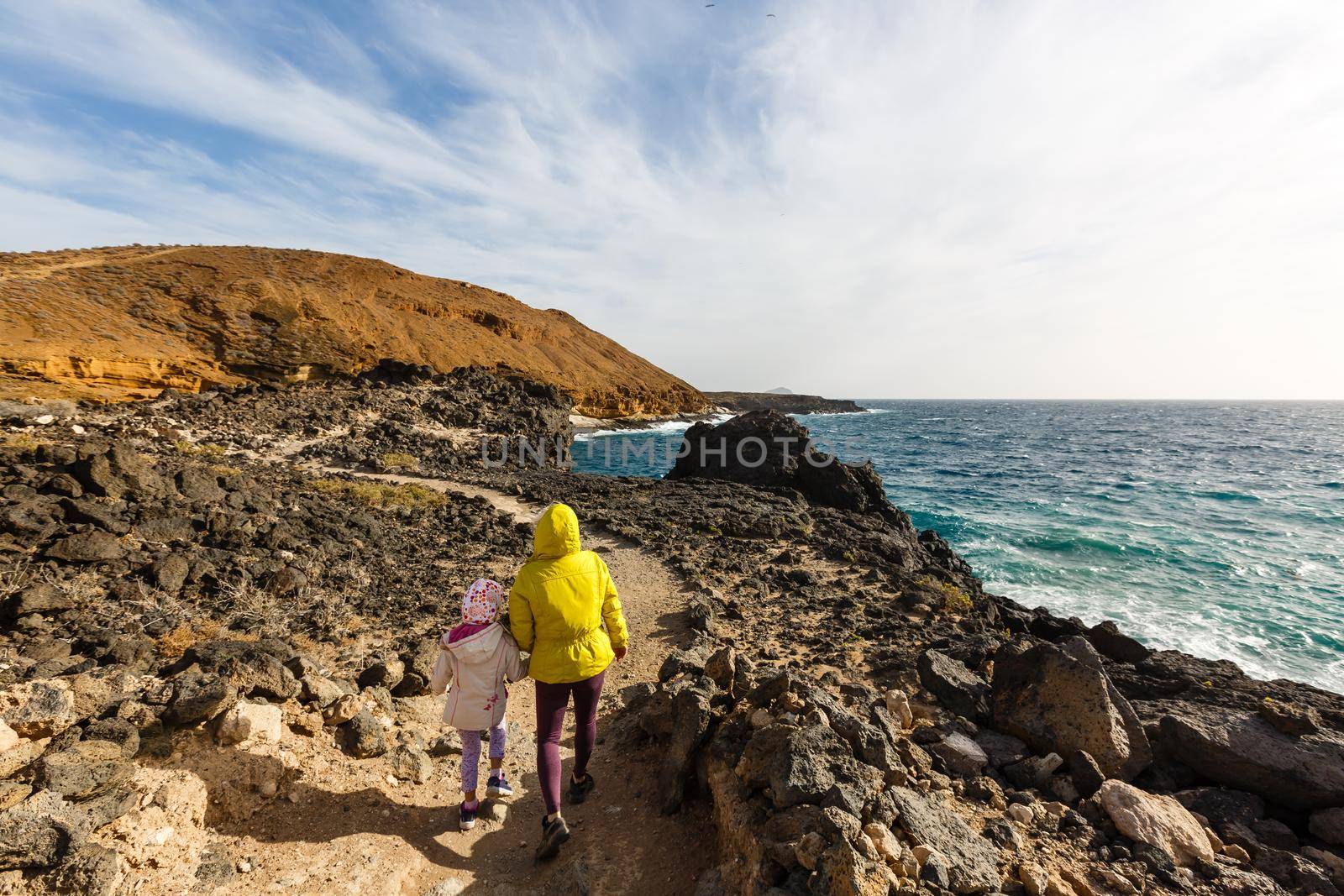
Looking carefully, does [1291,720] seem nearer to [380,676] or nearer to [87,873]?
[380,676]

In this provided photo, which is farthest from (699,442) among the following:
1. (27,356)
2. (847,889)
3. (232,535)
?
(27,356)

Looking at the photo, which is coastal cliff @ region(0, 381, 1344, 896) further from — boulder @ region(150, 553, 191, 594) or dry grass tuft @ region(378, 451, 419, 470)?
dry grass tuft @ region(378, 451, 419, 470)

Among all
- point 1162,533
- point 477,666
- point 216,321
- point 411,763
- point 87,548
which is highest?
point 216,321

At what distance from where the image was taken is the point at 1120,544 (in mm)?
19188

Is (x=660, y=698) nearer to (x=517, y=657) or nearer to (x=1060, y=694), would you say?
(x=517, y=657)

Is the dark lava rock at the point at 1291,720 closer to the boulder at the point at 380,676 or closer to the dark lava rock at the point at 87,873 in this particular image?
the boulder at the point at 380,676

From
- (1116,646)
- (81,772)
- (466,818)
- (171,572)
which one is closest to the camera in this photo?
(81,772)

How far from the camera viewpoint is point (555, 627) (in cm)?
357

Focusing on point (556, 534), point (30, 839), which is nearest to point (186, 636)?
point (30, 839)

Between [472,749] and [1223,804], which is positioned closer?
[472,749]

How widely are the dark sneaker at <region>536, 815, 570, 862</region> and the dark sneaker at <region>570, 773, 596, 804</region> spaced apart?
623mm

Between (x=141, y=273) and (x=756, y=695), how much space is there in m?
45.0

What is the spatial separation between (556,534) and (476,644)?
909 mm

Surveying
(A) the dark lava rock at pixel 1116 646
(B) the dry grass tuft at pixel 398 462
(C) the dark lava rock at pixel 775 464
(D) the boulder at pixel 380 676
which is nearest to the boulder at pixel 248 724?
(D) the boulder at pixel 380 676
